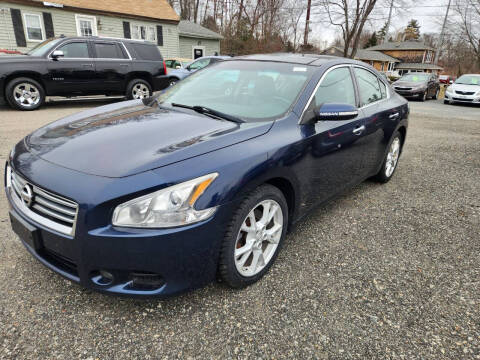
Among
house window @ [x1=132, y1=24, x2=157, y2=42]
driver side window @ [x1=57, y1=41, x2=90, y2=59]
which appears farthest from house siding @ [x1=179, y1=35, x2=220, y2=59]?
driver side window @ [x1=57, y1=41, x2=90, y2=59]

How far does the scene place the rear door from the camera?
9.19 m

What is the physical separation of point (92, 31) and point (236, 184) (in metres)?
22.5

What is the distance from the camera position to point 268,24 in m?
36.3

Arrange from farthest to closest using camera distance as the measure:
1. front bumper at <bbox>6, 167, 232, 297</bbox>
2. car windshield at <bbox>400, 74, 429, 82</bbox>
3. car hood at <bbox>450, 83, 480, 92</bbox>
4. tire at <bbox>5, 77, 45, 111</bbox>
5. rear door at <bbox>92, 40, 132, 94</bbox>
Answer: car windshield at <bbox>400, 74, 429, 82</bbox>
car hood at <bbox>450, 83, 480, 92</bbox>
rear door at <bbox>92, 40, 132, 94</bbox>
tire at <bbox>5, 77, 45, 111</bbox>
front bumper at <bbox>6, 167, 232, 297</bbox>

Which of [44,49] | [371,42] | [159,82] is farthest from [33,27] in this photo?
[371,42]

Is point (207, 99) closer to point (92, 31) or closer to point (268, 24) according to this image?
point (92, 31)

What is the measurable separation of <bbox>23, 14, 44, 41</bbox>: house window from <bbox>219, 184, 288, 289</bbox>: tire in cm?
2145

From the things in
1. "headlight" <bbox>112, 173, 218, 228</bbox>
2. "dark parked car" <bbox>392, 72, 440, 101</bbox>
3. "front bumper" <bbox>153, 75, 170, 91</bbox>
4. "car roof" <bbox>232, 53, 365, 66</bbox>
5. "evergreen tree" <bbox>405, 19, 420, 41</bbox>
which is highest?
"evergreen tree" <bbox>405, 19, 420, 41</bbox>

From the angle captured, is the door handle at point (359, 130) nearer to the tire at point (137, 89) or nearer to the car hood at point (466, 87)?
the tire at point (137, 89)

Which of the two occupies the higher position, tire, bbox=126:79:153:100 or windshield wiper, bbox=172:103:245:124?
windshield wiper, bbox=172:103:245:124

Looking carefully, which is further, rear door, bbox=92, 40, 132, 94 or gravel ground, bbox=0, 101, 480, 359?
rear door, bbox=92, 40, 132, 94

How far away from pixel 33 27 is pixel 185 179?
21.7 meters

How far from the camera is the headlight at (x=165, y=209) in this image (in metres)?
1.74

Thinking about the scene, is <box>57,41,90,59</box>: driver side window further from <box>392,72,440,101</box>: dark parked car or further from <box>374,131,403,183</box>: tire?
<box>392,72,440,101</box>: dark parked car
